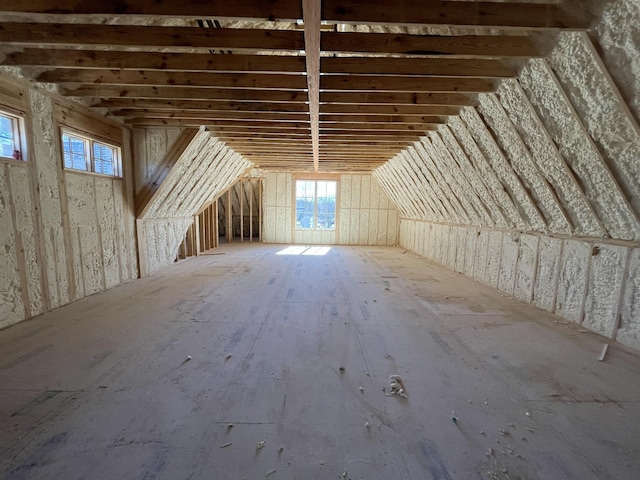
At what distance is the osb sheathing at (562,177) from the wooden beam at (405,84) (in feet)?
0.91

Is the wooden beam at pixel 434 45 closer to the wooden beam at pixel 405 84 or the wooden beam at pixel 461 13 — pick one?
the wooden beam at pixel 461 13

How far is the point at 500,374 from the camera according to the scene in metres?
2.29

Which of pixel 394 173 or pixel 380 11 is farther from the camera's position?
pixel 394 173

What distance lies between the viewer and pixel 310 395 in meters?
1.99

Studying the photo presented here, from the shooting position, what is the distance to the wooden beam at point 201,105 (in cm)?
391

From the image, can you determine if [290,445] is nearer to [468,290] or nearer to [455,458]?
[455,458]

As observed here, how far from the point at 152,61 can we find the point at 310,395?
3.21 m

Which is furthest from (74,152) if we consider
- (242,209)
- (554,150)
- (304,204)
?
(242,209)

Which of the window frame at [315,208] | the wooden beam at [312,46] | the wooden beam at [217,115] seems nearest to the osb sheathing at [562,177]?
the wooden beam at [312,46]

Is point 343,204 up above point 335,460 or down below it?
above

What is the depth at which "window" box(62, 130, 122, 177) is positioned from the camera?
381cm

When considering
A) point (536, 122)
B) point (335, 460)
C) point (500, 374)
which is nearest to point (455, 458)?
point (335, 460)

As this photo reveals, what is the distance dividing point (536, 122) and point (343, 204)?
311 inches

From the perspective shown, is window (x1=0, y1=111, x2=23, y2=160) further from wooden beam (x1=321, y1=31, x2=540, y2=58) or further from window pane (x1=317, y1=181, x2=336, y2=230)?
window pane (x1=317, y1=181, x2=336, y2=230)
